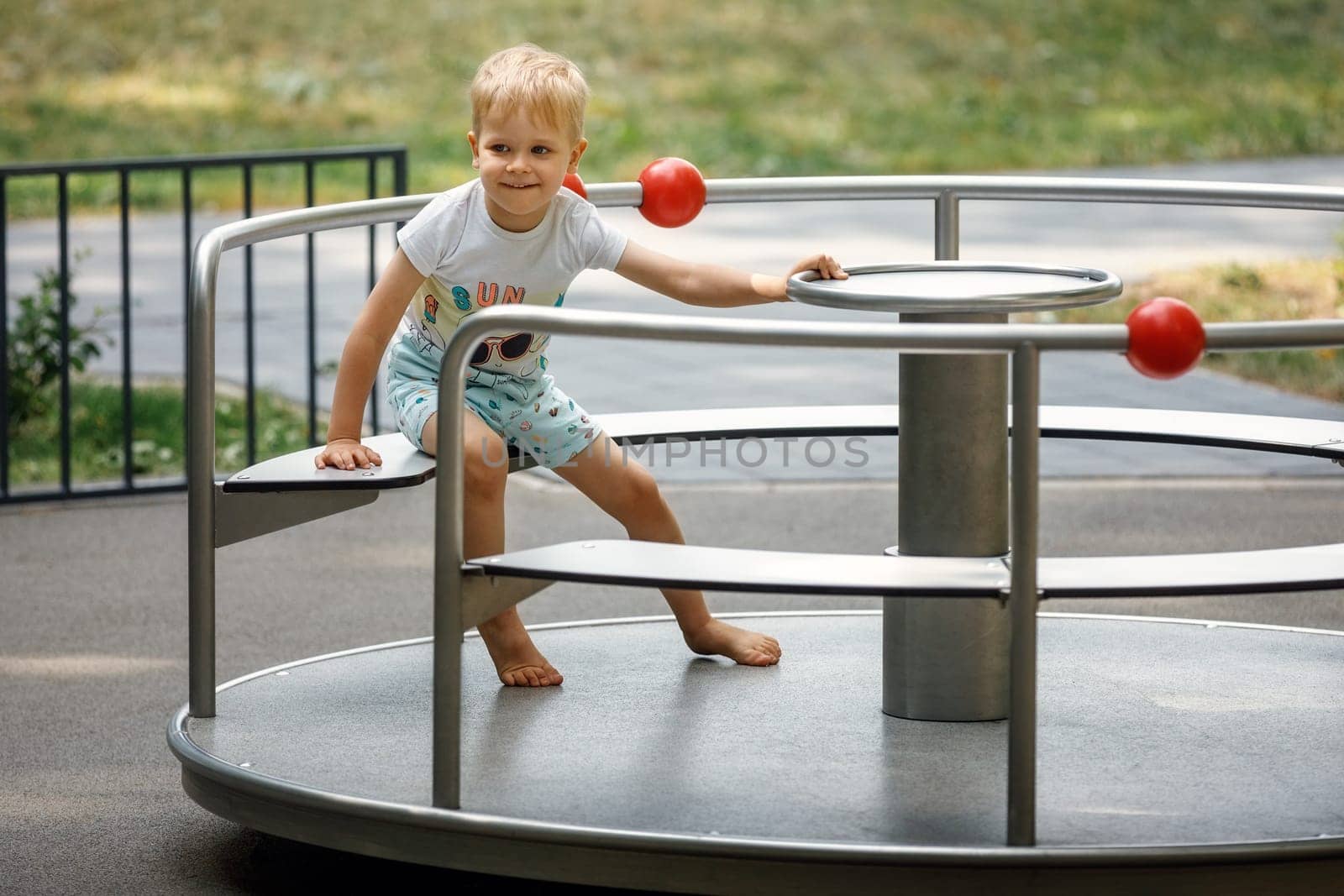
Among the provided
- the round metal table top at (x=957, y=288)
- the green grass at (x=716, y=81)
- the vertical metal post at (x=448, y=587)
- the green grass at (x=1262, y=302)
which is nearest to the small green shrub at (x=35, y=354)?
the round metal table top at (x=957, y=288)

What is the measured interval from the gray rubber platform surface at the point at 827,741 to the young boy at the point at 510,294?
32 cm

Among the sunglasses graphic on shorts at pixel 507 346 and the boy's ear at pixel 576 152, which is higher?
the boy's ear at pixel 576 152

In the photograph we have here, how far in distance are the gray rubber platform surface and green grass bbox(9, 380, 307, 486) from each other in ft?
9.39

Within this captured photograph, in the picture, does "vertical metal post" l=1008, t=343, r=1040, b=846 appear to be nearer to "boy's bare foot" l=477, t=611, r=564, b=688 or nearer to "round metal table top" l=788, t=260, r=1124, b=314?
"round metal table top" l=788, t=260, r=1124, b=314

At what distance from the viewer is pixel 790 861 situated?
301 cm

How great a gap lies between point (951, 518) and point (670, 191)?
0.93 meters

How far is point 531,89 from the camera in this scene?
3.60 meters

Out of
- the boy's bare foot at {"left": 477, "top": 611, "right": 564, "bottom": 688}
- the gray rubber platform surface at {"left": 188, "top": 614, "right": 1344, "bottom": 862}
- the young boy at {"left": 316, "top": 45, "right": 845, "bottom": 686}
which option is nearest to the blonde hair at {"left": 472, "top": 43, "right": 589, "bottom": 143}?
the young boy at {"left": 316, "top": 45, "right": 845, "bottom": 686}

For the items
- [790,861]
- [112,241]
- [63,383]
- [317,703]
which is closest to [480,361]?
[317,703]

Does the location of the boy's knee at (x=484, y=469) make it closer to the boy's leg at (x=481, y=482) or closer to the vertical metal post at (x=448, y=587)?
the boy's leg at (x=481, y=482)

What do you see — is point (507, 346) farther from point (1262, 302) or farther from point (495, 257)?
point (1262, 302)

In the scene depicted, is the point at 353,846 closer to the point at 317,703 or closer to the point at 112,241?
the point at 317,703

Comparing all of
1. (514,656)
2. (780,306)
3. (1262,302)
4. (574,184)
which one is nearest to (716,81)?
(780,306)

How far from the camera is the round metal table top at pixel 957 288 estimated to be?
11.1 ft
